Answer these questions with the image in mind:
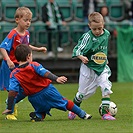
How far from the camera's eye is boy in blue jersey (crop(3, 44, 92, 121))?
31.4ft

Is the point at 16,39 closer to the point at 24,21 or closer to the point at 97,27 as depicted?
the point at 24,21

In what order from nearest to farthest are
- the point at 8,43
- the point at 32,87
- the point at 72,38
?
the point at 32,87 → the point at 8,43 → the point at 72,38

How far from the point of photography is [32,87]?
381 inches

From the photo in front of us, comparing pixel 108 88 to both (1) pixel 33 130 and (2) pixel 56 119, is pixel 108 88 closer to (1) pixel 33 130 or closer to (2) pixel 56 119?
(2) pixel 56 119

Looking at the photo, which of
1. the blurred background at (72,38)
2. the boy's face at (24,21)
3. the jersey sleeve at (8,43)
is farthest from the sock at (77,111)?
the blurred background at (72,38)

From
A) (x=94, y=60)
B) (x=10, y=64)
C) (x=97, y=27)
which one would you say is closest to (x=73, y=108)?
(x=94, y=60)

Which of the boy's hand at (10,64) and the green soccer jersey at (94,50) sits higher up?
the green soccer jersey at (94,50)

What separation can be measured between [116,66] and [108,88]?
10494mm

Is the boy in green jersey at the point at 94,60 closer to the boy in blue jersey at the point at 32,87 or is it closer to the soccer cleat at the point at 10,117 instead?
the boy in blue jersey at the point at 32,87

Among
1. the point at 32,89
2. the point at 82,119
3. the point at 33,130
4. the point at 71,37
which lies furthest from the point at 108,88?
the point at 71,37

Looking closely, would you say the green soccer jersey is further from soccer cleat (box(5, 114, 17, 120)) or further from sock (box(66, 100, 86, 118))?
soccer cleat (box(5, 114, 17, 120))

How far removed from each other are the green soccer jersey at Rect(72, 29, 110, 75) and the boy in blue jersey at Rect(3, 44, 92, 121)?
0.92 meters

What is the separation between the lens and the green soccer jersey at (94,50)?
1043 cm

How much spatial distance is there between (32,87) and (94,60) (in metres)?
1.32
